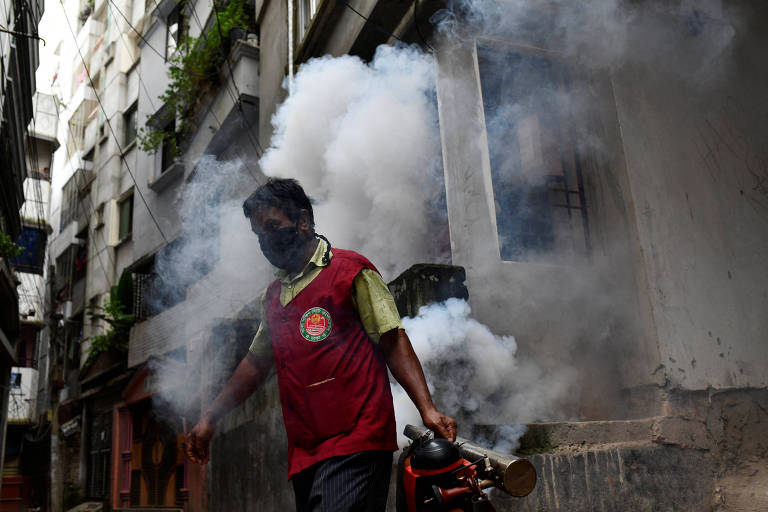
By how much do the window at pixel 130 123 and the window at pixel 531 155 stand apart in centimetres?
1669

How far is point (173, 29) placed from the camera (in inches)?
657

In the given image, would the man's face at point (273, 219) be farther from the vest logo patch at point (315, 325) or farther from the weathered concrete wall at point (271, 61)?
the weathered concrete wall at point (271, 61)

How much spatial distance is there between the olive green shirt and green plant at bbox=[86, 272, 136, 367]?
14404 millimetres

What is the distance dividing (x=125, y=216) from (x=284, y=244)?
18354 mm

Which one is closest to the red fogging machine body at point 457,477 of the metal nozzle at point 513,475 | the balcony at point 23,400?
the metal nozzle at point 513,475

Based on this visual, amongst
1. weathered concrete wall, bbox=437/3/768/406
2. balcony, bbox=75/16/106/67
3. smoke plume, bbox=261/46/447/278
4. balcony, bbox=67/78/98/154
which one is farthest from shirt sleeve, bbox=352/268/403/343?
balcony, bbox=75/16/106/67

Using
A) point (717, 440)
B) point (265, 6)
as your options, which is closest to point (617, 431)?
point (717, 440)

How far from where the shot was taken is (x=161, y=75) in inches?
672

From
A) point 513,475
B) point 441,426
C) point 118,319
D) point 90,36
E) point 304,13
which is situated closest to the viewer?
point 513,475

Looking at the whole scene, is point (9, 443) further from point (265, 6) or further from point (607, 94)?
point (607, 94)

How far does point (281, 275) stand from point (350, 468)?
34.2 inches

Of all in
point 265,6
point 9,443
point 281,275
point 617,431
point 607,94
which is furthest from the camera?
point 9,443

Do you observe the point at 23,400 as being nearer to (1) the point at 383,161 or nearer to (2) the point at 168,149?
(2) the point at 168,149

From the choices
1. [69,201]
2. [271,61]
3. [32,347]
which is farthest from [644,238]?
[32,347]
